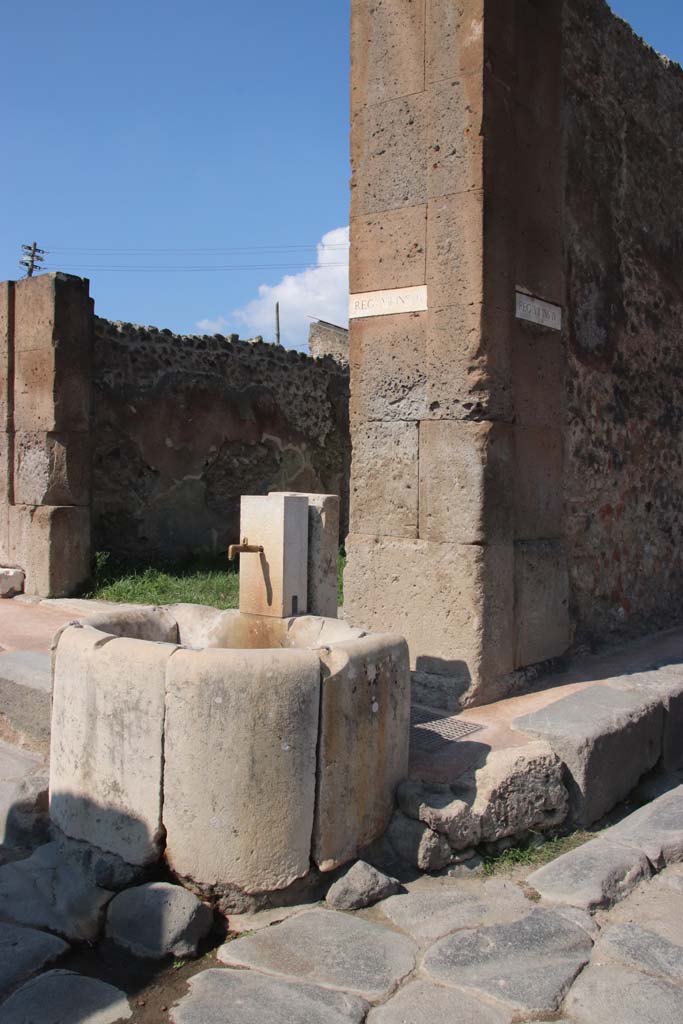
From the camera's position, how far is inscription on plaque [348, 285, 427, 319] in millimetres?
4418

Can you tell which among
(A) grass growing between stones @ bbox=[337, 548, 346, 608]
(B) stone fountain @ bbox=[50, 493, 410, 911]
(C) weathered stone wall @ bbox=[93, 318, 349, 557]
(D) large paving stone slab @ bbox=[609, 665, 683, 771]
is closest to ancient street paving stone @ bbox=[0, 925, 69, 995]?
(B) stone fountain @ bbox=[50, 493, 410, 911]

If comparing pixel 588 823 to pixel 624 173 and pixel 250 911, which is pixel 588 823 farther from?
pixel 624 173

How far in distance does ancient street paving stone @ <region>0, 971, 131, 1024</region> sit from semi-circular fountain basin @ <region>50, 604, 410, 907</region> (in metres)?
0.47

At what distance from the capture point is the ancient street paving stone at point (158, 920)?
2820 millimetres

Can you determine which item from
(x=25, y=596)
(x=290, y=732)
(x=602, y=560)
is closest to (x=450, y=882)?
(x=290, y=732)

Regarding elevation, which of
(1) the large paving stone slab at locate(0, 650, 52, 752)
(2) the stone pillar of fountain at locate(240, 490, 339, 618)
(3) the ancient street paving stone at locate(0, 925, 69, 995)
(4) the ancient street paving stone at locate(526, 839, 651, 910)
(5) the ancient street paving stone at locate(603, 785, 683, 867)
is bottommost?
(3) the ancient street paving stone at locate(0, 925, 69, 995)

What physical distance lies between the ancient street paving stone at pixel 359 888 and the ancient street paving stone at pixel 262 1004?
0.48 metres

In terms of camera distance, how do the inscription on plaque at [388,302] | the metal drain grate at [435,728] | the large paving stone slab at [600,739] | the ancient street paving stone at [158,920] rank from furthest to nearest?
1. the inscription on plaque at [388,302]
2. the metal drain grate at [435,728]
3. the large paving stone slab at [600,739]
4. the ancient street paving stone at [158,920]

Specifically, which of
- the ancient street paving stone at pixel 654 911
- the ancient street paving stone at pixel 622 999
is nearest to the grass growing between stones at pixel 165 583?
the ancient street paving stone at pixel 654 911

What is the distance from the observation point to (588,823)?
3.71 metres

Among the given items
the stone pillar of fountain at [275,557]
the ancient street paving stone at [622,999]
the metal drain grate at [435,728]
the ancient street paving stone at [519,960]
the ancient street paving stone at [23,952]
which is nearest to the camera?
the ancient street paving stone at [622,999]

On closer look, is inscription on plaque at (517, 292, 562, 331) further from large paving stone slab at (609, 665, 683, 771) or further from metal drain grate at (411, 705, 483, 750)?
metal drain grate at (411, 705, 483, 750)

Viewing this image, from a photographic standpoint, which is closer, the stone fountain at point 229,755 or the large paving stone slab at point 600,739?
the stone fountain at point 229,755

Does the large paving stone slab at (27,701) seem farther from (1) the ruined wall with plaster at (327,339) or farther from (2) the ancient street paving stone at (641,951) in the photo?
(1) the ruined wall with plaster at (327,339)
